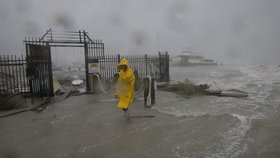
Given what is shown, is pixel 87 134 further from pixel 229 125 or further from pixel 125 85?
pixel 229 125

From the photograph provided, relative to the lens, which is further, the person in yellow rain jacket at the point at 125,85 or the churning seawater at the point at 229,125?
the person in yellow rain jacket at the point at 125,85

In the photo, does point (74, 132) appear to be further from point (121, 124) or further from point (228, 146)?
point (228, 146)

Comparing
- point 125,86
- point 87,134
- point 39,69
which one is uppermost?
point 39,69

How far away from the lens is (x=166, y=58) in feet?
47.6

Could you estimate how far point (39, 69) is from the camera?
32.5ft

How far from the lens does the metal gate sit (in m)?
9.62

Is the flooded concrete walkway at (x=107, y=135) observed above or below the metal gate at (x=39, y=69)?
below

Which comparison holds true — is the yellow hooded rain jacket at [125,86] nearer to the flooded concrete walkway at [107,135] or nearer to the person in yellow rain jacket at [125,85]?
the person in yellow rain jacket at [125,85]

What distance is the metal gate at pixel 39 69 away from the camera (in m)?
9.62

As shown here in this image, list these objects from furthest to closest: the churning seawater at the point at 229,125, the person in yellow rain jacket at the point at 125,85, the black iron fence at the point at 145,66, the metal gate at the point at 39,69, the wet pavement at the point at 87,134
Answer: the black iron fence at the point at 145,66
the metal gate at the point at 39,69
the person in yellow rain jacket at the point at 125,85
the wet pavement at the point at 87,134
the churning seawater at the point at 229,125

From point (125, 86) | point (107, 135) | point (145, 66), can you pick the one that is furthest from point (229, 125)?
point (145, 66)

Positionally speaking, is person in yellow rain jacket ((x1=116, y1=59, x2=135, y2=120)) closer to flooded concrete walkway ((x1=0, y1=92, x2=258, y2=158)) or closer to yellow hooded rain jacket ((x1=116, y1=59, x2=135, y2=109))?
yellow hooded rain jacket ((x1=116, y1=59, x2=135, y2=109))

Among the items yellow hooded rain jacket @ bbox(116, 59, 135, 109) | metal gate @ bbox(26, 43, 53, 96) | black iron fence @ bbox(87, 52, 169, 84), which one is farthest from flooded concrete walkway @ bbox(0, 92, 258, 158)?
black iron fence @ bbox(87, 52, 169, 84)

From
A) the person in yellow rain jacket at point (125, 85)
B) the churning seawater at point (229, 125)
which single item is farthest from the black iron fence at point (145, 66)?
the person in yellow rain jacket at point (125, 85)
